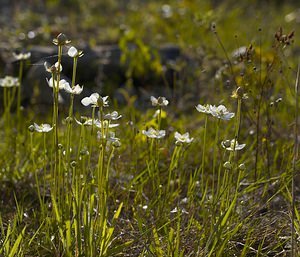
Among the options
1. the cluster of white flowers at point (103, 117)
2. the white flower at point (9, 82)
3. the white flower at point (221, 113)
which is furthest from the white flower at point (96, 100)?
the white flower at point (9, 82)

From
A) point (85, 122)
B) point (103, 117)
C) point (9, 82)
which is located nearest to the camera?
point (103, 117)

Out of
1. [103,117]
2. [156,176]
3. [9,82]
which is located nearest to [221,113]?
[103,117]

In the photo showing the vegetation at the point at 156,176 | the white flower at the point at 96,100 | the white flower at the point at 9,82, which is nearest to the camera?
the white flower at the point at 96,100

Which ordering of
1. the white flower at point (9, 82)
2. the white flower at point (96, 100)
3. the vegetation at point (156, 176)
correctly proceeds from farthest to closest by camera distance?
1. the white flower at point (9, 82)
2. the vegetation at point (156, 176)
3. the white flower at point (96, 100)

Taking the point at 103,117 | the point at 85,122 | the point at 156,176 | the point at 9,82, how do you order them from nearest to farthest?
1. the point at 103,117
2. the point at 85,122
3. the point at 156,176
4. the point at 9,82

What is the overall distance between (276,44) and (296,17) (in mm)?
3908

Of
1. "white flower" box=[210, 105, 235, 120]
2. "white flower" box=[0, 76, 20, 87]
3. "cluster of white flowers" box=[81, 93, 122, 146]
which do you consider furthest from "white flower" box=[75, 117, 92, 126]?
"white flower" box=[0, 76, 20, 87]

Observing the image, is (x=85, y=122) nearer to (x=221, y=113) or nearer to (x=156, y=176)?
(x=221, y=113)

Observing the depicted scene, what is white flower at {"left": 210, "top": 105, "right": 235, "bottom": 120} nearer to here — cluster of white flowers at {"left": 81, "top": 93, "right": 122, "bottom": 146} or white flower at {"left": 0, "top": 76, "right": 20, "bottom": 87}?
cluster of white flowers at {"left": 81, "top": 93, "right": 122, "bottom": 146}

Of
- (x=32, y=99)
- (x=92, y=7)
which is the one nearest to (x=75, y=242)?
(x=32, y=99)

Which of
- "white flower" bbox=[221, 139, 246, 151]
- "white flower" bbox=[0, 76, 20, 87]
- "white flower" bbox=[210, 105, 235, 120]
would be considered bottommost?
"white flower" bbox=[0, 76, 20, 87]

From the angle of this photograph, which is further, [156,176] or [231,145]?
[156,176]

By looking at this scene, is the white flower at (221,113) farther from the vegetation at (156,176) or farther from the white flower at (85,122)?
the white flower at (85,122)

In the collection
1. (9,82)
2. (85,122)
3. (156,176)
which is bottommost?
(156,176)
